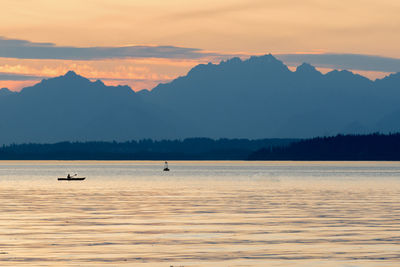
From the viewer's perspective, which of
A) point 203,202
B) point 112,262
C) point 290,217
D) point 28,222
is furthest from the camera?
point 203,202

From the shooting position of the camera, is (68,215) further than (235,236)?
Yes

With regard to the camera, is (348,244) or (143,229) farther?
(143,229)

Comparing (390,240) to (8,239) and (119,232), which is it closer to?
(119,232)

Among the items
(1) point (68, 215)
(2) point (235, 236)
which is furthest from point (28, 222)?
(2) point (235, 236)

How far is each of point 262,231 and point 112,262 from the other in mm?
16275

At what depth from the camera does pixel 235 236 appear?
50875 millimetres

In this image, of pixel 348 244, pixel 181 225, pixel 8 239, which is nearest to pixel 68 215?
pixel 181 225

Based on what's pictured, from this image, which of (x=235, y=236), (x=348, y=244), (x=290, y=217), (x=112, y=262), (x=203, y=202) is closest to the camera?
(x=112, y=262)

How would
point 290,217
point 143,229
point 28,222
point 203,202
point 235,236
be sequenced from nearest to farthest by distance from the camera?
point 235,236 → point 143,229 → point 28,222 → point 290,217 → point 203,202

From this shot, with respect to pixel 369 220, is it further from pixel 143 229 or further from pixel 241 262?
pixel 241 262

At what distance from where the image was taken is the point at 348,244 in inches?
1844

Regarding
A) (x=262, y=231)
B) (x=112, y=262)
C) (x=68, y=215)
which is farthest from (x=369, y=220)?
(x=112, y=262)

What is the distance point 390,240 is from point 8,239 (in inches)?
840

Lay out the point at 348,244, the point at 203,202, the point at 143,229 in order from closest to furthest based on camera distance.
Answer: the point at 348,244 < the point at 143,229 < the point at 203,202
